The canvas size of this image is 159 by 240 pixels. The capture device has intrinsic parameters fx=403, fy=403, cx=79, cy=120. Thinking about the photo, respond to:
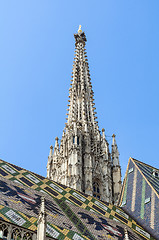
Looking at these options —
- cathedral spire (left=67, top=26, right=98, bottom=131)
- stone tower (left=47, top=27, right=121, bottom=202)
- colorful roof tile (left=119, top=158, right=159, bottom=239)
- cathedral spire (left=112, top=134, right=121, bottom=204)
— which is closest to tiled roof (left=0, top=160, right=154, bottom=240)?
colorful roof tile (left=119, top=158, right=159, bottom=239)

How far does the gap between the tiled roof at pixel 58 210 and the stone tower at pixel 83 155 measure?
7646mm

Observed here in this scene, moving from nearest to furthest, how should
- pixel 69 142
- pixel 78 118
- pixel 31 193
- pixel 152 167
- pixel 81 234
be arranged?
1. pixel 81 234
2. pixel 31 193
3. pixel 152 167
4. pixel 69 142
5. pixel 78 118

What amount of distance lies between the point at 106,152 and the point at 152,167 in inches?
311

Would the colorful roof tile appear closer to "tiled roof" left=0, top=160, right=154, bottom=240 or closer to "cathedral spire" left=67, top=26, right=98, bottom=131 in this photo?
"tiled roof" left=0, top=160, right=154, bottom=240

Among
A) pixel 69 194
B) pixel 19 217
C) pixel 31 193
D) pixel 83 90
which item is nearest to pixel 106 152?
pixel 83 90

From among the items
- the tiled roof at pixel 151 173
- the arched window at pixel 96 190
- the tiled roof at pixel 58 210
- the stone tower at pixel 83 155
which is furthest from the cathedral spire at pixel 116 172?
the tiled roof at pixel 58 210

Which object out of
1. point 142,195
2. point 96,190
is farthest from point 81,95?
point 142,195

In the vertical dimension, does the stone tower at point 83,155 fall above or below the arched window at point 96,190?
above

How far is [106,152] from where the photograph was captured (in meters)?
29.0

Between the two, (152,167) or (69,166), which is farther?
(69,166)

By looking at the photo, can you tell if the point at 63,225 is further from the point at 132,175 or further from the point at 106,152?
the point at 106,152

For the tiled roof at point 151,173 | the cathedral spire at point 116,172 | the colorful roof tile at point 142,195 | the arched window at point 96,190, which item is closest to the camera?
the colorful roof tile at point 142,195

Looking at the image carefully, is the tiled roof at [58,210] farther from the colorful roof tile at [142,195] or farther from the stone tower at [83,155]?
the stone tower at [83,155]

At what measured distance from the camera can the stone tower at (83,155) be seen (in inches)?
1010
